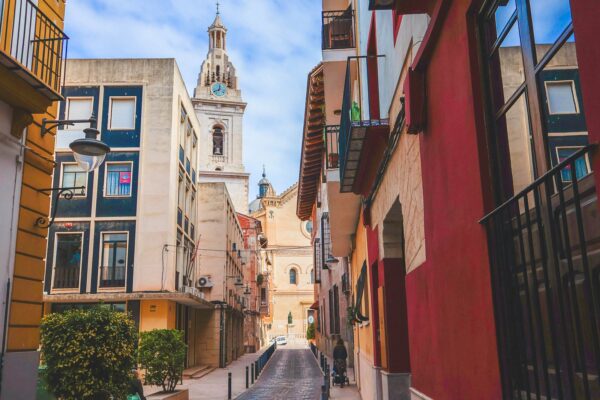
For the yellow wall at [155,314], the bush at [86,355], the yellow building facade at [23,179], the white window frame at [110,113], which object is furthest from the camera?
the white window frame at [110,113]

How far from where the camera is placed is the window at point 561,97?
296 cm

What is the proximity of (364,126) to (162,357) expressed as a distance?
11.2 meters

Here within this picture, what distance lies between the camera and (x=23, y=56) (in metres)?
8.43

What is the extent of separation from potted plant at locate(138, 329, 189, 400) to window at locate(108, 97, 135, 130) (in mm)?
11959

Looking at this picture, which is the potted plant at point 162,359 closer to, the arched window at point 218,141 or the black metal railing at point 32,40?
the black metal railing at point 32,40

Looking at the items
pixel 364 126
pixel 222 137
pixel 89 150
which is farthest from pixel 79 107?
pixel 222 137

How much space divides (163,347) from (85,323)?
7036mm

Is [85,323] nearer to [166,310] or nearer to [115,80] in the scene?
[166,310]

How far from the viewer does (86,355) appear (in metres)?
9.91

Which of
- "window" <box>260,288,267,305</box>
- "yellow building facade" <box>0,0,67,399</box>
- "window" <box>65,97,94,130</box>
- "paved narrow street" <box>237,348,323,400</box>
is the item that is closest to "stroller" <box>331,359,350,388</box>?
"paved narrow street" <box>237,348,323,400</box>

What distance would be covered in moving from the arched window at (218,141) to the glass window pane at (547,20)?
2686 inches

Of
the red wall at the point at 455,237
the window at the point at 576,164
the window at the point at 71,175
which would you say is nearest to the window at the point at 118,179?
the window at the point at 71,175

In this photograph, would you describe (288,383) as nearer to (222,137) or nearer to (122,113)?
(122,113)

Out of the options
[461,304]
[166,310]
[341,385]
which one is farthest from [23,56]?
[166,310]
